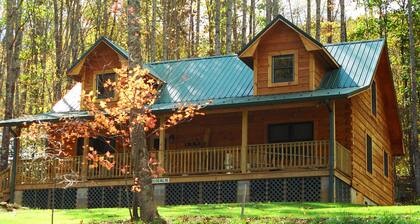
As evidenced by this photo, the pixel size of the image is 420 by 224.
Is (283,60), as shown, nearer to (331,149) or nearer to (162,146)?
(331,149)

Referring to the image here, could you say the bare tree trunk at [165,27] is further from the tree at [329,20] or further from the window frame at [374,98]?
the window frame at [374,98]

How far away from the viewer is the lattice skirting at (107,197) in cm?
2638

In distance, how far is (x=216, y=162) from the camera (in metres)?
26.7

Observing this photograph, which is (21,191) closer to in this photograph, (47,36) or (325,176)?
(325,176)

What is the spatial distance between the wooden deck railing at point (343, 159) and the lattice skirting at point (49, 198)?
9.96m

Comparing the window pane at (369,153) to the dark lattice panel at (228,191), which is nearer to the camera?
the dark lattice panel at (228,191)

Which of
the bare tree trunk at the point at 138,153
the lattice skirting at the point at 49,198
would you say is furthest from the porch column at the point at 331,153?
the lattice skirting at the point at 49,198

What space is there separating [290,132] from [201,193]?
3995 mm

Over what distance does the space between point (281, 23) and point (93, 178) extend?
907 centimetres

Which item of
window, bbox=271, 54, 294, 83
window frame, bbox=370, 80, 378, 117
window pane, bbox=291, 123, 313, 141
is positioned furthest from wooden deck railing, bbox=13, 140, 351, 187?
window frame, bbox=370, 80, 378, 117

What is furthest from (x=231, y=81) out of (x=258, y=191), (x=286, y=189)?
(x=286, y=189)

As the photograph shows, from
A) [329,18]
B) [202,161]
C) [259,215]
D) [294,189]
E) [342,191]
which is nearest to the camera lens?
[259,215]

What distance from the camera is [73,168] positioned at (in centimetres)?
2816

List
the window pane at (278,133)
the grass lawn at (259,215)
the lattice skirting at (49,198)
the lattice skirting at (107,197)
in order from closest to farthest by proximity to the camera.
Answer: the grass lawn at (259,215)
the lattice skirting at (107,197)
the window pane at (278,133)
the lattice skirting at (49,198)
